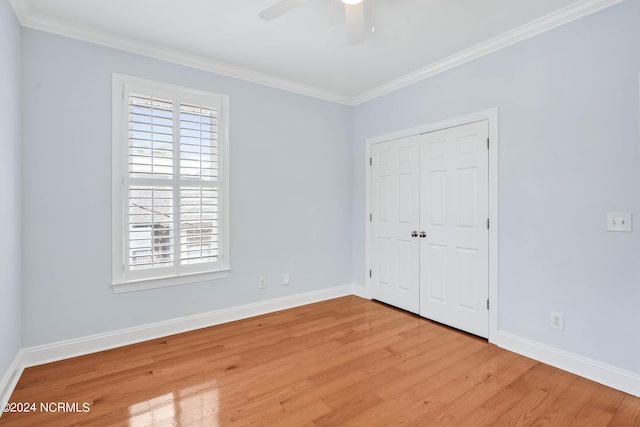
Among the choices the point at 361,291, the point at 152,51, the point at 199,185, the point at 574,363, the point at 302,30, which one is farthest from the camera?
the point at 361,291

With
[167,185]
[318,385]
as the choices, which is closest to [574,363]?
[318,385]

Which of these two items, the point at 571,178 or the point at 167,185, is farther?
the point at 167,185

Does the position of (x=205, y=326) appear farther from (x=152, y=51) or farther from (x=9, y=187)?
(x=152, y=51)

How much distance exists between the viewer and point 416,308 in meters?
3.55

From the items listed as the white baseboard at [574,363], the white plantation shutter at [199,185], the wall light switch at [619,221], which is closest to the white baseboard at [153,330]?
the white plantation shutter at [199,185]

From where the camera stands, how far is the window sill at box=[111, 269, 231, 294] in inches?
110

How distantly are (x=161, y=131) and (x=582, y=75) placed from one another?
3.44 m

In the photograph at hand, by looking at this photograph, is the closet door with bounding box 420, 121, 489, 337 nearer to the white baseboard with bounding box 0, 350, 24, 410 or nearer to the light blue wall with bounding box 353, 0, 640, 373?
the light blue wall with bounding box 353, 0, 640, 373

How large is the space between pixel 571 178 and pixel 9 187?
13.1 feet

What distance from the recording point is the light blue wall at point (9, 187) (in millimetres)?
1987

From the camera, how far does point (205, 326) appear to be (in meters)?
3.22

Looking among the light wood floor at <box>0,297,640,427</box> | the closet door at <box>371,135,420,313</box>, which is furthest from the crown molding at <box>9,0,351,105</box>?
the light wood floor at <box>0,297,640,427</box>

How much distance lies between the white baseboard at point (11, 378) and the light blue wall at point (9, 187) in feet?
0.17

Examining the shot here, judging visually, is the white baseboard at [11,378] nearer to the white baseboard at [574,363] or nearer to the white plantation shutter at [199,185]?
the white plantation shutter at [199,185]
